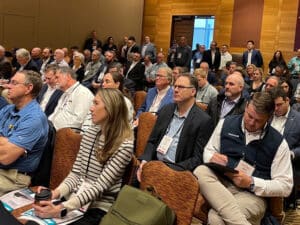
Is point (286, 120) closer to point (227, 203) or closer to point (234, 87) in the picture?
point (234, 87)

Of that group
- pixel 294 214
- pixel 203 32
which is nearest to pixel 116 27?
pixel 203 32

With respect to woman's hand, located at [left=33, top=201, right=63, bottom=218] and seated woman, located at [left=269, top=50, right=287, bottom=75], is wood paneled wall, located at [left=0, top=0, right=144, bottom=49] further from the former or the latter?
woman's hand, located at [left=33, top=201, right=63, bottom=218]

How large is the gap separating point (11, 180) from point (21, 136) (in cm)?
30

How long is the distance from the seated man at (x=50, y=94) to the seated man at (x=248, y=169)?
220cm

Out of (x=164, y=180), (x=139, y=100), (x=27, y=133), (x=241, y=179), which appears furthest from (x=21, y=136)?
(x=139, y=100)

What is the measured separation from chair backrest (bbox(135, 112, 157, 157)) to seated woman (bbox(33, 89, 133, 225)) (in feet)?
3.90

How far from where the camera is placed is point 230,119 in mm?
2613

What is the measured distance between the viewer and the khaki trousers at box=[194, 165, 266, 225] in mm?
2168

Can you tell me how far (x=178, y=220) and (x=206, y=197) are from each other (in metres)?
0.30

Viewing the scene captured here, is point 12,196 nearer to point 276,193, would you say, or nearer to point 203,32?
point 276,193

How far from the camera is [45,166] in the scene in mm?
2725

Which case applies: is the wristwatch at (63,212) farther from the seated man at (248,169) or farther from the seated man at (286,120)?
the seated man at (286,120)

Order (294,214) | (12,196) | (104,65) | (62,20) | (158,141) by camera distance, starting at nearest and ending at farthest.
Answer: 1. (12,196)
2. (158,141)
3. (294,214)
4. (104,65)
5. (62,20)

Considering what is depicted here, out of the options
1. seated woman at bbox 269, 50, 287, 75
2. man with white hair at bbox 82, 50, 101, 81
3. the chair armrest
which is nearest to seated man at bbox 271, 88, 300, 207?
the chair armrest
